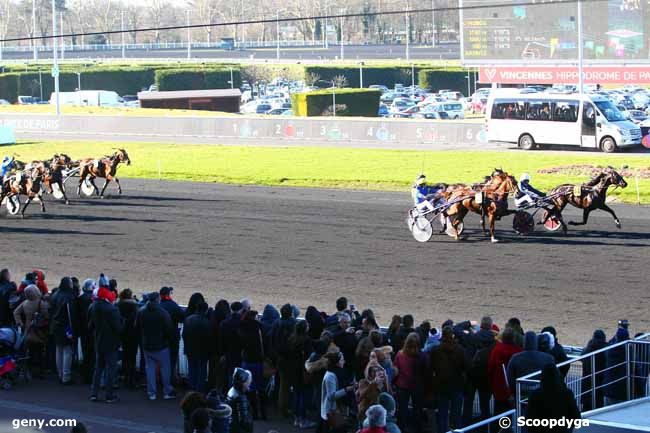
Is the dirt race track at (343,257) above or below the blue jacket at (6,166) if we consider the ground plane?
below

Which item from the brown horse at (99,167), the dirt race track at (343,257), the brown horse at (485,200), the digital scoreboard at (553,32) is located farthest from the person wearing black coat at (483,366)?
the digital scoreboard at (553,32)

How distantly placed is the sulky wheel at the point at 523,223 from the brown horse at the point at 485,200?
13.8 inches

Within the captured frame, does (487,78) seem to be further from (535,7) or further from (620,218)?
(620,218)

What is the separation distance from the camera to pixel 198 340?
11.4 m

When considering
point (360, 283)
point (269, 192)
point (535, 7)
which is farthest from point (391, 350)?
point (535, 7)

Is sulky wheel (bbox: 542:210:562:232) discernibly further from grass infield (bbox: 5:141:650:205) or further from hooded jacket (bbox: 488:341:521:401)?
hooded jacket (bbox: 488:341:521:401)

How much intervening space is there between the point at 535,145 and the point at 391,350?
2878cm

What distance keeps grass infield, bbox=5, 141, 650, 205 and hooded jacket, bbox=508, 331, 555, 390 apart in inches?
672

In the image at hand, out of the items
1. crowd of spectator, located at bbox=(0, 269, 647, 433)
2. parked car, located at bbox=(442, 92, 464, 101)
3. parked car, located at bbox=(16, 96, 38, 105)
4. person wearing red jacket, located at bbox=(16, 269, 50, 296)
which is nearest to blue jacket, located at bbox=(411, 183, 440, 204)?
crowd of spectator, located at bbox=(0, 269, 647, 433)

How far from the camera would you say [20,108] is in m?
54.3

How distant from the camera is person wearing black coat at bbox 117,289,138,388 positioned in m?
12.0

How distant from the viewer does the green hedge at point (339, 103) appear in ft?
169

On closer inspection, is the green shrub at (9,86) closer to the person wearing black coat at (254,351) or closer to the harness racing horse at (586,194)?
the harness racing horse at (586,194)

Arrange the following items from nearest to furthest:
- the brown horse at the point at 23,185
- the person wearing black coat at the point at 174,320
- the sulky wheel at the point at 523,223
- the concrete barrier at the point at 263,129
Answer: the person wearing black coat at the point at 174,320, the sulky wheel at the point at 523,223, the brown horse at the point at 23,185, the concrete barrier at the point at 263,129
